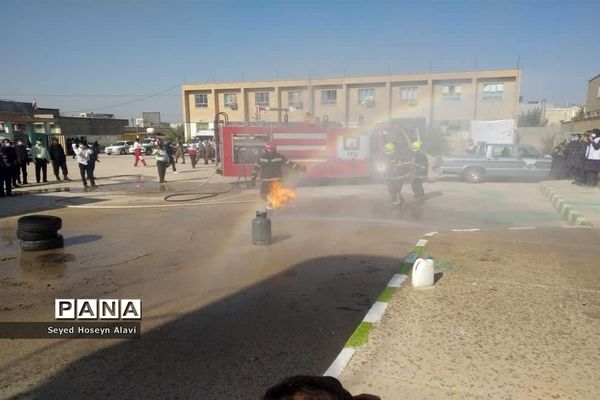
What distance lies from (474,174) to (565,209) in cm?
698

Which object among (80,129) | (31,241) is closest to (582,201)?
(31,241)

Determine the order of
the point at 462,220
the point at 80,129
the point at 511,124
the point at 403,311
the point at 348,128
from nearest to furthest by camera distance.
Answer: the point at 403,311 < the point at 462,220 < the point at 348,128 < the point at 511,124 < the point at 80,129

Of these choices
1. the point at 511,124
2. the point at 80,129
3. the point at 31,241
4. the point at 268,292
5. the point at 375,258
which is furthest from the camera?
the point at 80,129

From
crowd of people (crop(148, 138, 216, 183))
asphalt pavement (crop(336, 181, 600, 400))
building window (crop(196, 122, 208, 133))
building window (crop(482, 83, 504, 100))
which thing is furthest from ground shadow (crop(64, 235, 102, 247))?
building window (crop(196, 122, 208, 133))

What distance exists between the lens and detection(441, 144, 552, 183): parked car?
54.5ft

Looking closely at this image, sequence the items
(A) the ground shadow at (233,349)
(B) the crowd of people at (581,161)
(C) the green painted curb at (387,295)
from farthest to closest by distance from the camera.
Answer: (B) the crowd of people at (581,161) → (C) the green painted curb at (387,295) → (A) the ground shadow at (233,349)

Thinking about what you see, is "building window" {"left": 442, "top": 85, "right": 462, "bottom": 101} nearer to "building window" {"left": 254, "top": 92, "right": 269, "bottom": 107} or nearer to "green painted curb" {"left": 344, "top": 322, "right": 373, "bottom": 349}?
"building window" {"left": 254, "top": 92, "right": 269, "bottom": 107}

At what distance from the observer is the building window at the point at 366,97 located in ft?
146

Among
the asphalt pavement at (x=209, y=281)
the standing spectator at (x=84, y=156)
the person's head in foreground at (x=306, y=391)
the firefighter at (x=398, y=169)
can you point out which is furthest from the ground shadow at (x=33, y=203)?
the person's head in foreground at (x=306, y=391)

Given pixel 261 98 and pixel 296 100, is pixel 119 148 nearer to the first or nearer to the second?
pixel 261 98

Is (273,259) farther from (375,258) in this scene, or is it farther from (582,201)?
(582,201)

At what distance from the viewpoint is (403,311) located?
4270 mm

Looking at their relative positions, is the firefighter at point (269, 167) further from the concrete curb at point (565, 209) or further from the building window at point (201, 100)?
the building window at point (201, 100)

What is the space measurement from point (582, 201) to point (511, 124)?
24.4m
